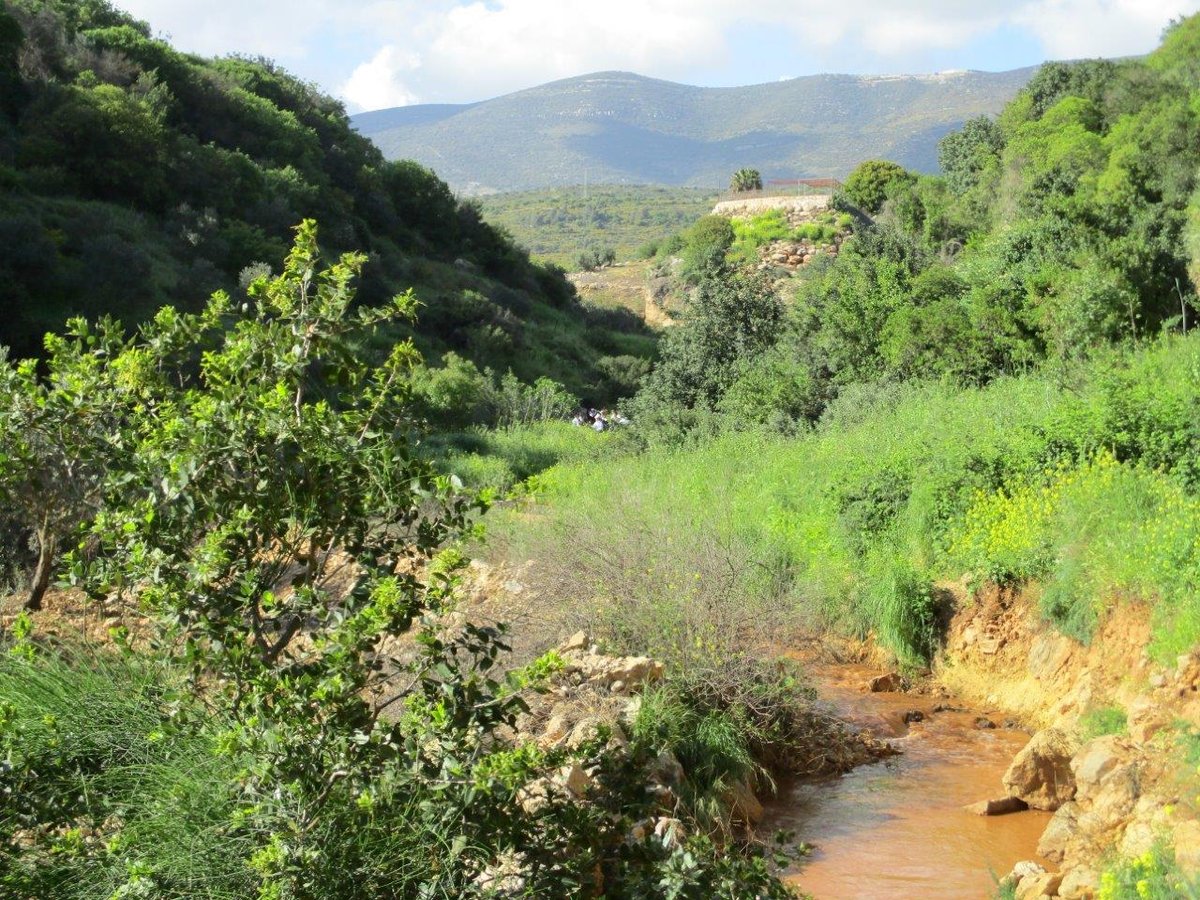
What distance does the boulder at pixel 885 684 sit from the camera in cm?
1070

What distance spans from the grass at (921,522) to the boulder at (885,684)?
0.22 meters

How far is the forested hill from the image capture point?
74.5 feet

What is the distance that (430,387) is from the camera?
70.9 ft

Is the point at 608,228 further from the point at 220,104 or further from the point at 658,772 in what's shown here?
the point at 658,772

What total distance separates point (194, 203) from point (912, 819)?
25.3 metres

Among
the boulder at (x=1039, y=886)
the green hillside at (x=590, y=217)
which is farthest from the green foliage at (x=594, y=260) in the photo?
the boulder at (x=1039, y=886)

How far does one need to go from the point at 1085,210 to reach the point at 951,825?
53.9 feet

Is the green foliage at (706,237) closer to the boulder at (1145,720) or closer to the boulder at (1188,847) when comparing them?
the boulder at (1145,720)

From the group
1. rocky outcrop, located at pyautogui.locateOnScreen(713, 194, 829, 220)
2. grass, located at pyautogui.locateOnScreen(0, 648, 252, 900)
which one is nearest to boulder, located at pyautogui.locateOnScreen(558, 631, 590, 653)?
grass, located at pyautogui.locateOnScreen(0, 648, 252, 900)

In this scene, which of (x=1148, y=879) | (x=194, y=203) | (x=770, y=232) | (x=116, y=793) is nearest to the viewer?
(x=116, y=793)

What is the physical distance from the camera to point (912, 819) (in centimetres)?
809

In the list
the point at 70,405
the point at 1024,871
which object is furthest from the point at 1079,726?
the point at 70,405

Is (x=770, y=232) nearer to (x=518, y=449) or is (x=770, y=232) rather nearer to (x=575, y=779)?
(x=518, y=449)

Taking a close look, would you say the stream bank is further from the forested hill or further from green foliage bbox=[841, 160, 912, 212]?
green foliage bbox=[841, 160, 912, 212]
